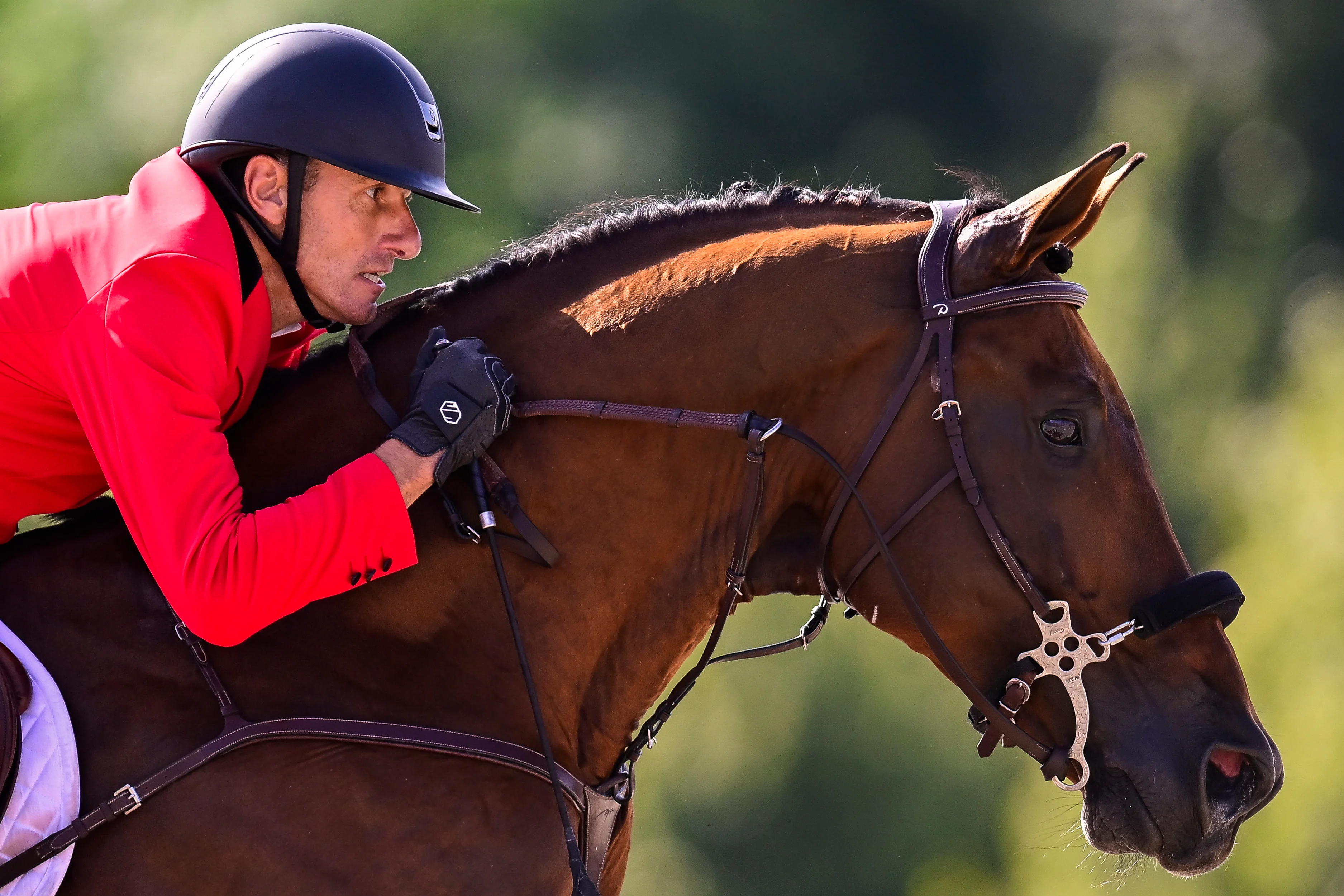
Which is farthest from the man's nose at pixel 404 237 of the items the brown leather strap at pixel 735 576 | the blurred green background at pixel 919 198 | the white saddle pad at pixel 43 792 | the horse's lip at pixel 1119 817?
the blurred green background at pixel 919 198

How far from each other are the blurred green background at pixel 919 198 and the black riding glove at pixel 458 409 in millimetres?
7025

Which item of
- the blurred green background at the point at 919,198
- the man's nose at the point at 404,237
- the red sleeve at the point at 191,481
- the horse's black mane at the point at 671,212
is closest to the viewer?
the red sleeve at the point at 191,481

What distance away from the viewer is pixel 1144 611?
284 centimetres

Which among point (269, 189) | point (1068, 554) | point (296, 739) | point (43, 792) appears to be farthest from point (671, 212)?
point (43, 792)

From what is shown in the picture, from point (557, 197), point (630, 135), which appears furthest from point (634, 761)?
point (630, 135)

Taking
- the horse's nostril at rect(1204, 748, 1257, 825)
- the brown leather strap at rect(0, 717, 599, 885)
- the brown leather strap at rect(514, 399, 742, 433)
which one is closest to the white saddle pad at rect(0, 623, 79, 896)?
the brown leather strap at rect(0, 717, 599, 885)

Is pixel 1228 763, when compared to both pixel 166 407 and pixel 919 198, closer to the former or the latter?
pixel 166 407

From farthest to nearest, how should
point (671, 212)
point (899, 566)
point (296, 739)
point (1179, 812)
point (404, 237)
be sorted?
point (671, 212), point (404, 237), point (899, 566), point (1179, 812), point (296, 739)

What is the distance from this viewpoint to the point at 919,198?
757 inches

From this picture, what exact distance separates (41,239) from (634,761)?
6.12 feet

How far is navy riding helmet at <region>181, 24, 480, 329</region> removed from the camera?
283cm

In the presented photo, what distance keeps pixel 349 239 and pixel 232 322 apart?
1.34 ft

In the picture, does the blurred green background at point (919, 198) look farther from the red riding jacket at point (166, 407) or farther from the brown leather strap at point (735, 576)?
the red riding jacket at point (166, 407)

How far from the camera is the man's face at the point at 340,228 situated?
289 centimetres
